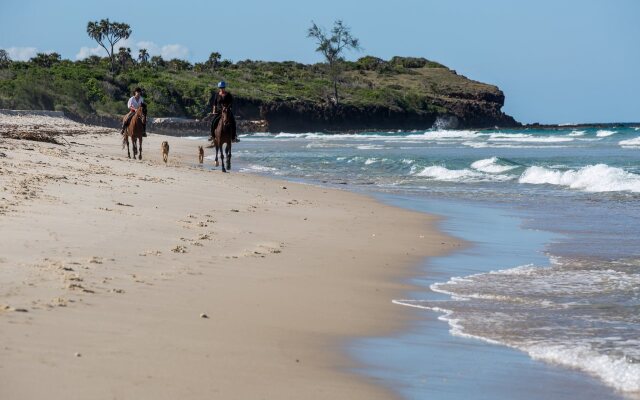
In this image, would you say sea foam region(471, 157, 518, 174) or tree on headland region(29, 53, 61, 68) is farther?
tree on headland region(29, 53, 61, 68)

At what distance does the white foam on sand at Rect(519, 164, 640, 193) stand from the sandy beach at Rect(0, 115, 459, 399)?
9.67 m

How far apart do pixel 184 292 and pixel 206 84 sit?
299 ft

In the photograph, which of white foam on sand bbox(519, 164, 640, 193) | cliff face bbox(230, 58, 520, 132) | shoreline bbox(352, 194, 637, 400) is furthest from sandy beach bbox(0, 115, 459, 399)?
cliff face bbox(230, 58, 520, 132)

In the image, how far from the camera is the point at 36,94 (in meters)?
65.7

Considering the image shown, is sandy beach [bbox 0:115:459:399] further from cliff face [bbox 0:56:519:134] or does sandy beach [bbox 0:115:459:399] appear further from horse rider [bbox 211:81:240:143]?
cliff face [bbox 0:56:519:134]

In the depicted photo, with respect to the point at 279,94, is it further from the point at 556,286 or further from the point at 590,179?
the point at 556,286

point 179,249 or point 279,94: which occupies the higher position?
point 279,94

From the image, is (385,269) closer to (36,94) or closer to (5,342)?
(5,342)

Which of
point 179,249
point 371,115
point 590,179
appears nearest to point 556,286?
point 179,249

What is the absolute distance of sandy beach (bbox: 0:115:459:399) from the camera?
4.96 meters

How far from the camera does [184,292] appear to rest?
23.5ft

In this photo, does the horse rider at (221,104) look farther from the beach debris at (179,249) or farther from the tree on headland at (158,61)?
the tree on headland at (158,61)

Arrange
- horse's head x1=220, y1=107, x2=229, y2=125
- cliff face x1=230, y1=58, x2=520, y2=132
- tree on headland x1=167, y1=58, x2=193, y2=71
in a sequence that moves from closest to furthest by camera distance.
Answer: horse's head x1=220, y1=107, x2=229, y2=125, cliff face x1=230, y1=58, x2=520, y2=132, tree on headland x1=167, y1=58, x2=193, y2=71

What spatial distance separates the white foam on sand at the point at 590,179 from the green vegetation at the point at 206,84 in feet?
142
